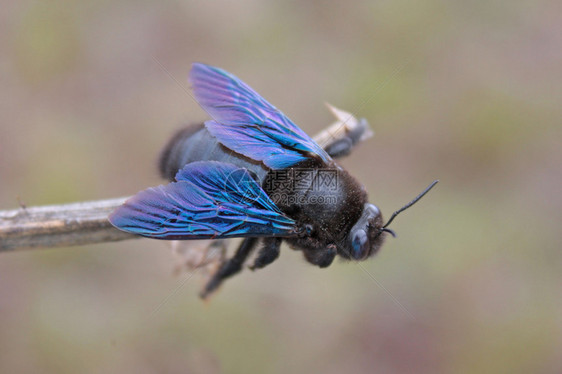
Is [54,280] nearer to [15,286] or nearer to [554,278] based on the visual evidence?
[15,286]

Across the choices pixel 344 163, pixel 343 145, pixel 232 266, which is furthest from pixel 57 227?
pixel 344 163

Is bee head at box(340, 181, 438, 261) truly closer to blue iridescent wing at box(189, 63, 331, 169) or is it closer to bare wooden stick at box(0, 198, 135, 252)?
blue iridescent wing at box(189, 63, 331, 169)

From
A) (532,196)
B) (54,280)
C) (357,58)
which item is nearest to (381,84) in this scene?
(357,58)

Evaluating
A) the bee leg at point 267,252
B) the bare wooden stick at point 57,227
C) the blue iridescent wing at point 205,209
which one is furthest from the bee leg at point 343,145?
the bare wooden stick at point 57,227

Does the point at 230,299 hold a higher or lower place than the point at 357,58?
lower

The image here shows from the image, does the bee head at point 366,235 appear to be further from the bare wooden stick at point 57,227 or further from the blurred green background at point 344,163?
the blurred green background at point 344,163

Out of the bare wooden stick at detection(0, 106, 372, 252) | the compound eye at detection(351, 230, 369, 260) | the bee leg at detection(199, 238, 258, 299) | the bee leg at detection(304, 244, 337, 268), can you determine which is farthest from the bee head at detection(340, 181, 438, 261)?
the bare wooden stick at detection(0, 106, 372, 252)

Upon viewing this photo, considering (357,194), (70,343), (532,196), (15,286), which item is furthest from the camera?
(532,196)
